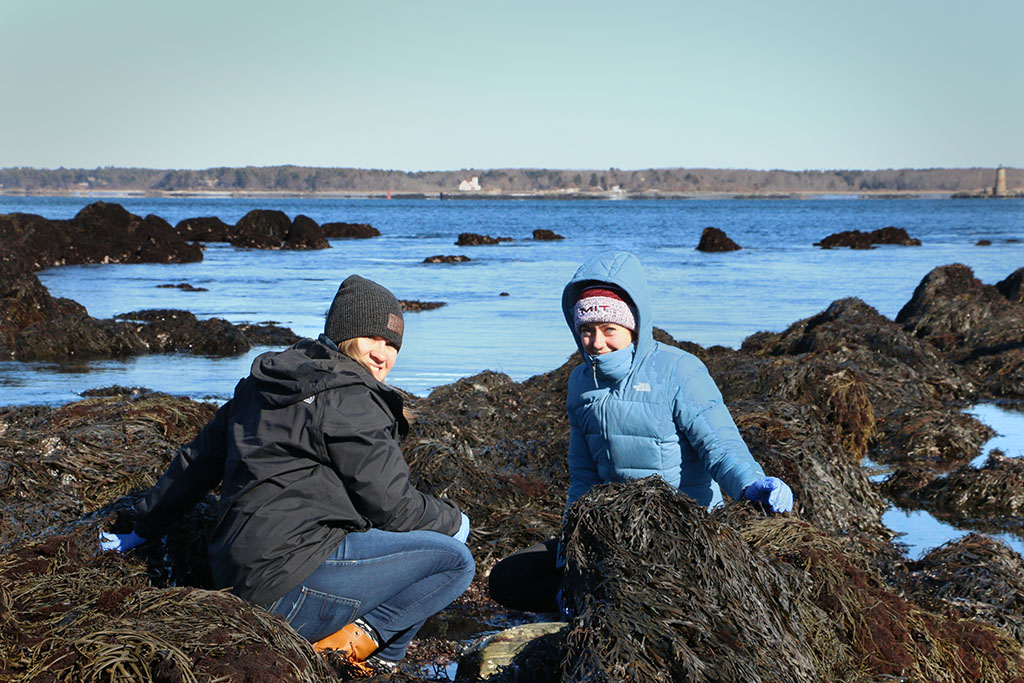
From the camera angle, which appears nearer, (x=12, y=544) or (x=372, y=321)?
(x=372, y=321)

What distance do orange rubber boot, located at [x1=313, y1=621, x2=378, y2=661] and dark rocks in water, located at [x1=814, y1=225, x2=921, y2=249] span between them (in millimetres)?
44603

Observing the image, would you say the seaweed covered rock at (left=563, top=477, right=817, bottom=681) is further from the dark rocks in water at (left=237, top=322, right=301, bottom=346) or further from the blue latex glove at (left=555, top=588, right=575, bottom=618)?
the dark rocks in water at (left=237, top=322, right=301, bottom=346)

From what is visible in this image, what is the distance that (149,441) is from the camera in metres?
5.33

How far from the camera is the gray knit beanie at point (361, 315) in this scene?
129 inches

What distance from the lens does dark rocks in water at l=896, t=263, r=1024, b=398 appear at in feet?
35.5

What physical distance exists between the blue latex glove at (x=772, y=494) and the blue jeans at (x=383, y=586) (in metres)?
1.02

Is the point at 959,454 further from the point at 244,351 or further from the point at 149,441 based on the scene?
the point at 244,351

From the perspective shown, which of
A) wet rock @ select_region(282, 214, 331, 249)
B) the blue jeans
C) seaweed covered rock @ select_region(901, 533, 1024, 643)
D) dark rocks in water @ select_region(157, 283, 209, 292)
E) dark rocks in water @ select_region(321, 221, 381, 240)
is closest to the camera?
the blue jeans

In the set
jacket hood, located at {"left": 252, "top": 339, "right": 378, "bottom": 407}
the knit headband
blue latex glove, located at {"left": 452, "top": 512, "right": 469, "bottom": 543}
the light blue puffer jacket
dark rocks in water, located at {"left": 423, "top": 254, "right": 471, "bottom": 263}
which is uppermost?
the knit headband

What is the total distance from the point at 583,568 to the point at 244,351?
36.8ft

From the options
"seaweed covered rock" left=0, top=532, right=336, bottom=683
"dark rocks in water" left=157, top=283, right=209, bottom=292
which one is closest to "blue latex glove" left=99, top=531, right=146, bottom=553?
"seaweed covered rock" left=0, top=532, right=336, bottom=683

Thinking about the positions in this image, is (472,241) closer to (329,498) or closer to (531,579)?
(531,579)

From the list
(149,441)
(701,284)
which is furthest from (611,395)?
(701,284)

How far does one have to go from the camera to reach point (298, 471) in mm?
2963
